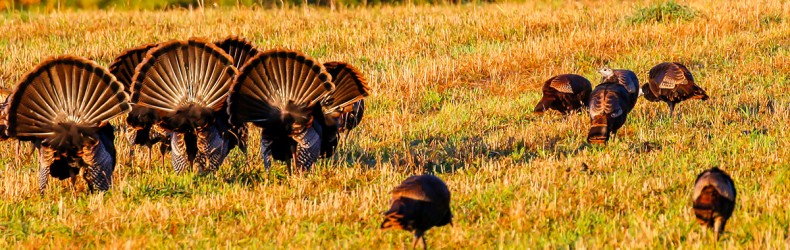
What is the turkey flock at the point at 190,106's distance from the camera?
8711 millimetres

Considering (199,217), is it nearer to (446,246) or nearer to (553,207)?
(446,246)

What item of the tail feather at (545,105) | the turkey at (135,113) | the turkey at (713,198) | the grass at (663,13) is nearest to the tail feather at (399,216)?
the turkey at (713,198)

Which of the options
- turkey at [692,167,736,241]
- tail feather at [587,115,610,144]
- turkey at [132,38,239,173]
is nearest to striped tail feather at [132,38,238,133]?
turkey at [132,38,239,173]

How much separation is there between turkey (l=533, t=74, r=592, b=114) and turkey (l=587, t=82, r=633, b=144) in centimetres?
140

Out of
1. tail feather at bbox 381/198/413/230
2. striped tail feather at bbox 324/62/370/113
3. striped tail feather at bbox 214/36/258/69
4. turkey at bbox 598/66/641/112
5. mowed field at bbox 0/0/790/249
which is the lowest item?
mowed field at bbox 0/0/790/249

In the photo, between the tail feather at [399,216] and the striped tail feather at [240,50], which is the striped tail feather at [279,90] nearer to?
the striped tail feather at [240,50]

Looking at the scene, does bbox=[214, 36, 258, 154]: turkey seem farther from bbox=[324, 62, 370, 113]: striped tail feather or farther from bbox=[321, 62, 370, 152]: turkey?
bbox=[324, 62, 370, 113]: striped tail feather

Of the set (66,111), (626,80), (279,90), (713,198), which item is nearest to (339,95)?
(279,90)

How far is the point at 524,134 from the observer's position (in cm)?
1138

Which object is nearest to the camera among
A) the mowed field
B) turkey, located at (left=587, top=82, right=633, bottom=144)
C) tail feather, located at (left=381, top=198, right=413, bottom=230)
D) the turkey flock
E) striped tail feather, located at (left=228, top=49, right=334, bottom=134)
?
tail feather, located at (left=381, top=198, right=413, bottom=230)

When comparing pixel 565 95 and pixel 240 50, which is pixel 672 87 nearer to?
pixel 565 95

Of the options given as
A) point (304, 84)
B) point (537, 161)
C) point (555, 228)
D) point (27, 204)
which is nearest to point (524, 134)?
point (537, 161)

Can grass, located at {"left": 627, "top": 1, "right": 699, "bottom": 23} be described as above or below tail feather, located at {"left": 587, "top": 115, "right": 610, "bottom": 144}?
above

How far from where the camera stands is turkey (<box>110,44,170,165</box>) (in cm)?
982
